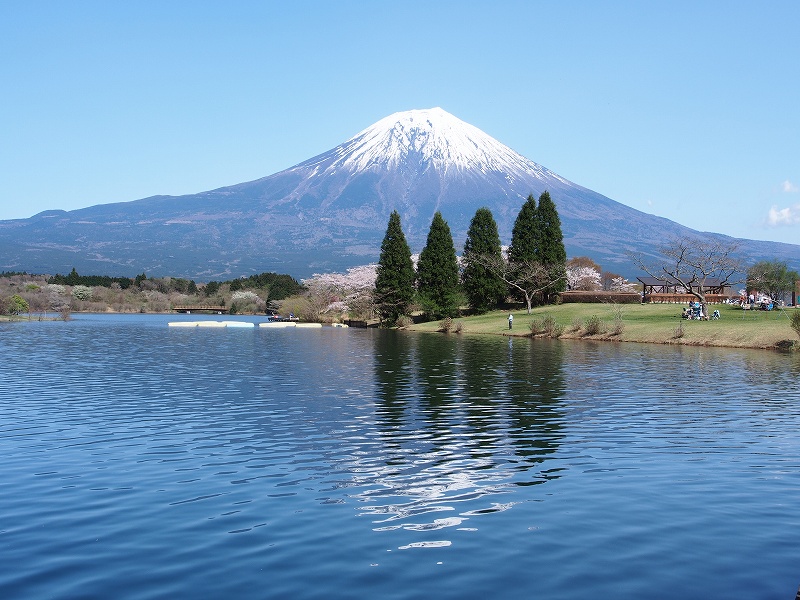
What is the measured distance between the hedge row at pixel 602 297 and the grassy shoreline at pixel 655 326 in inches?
161

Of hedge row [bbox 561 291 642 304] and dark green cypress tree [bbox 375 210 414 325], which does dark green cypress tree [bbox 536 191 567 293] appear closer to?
hedge row [bbox 561 291 642 304]

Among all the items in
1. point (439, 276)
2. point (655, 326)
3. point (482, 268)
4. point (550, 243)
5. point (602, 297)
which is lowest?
point (655, 326)

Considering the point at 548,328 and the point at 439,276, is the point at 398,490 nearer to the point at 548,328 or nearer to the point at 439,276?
the point at 548,328

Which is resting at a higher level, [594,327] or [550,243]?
[550,243]

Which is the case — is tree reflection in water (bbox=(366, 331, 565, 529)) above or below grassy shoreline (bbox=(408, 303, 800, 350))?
below

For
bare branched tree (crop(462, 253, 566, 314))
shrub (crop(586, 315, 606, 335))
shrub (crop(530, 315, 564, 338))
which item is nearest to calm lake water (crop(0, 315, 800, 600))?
shrub (crop(586, 315, 606, 335))

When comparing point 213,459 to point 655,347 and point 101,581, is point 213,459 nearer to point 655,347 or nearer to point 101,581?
point 101,581

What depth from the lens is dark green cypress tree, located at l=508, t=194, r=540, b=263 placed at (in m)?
92.1

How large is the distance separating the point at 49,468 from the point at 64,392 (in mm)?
13093

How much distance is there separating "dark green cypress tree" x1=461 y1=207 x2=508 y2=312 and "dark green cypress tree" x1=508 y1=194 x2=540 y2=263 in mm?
2086

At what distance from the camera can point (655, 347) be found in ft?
181

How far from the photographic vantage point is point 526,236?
9275 cm

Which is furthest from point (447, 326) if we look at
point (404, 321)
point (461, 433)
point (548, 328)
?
point (461, 433)

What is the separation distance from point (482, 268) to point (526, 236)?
6.87m
